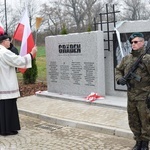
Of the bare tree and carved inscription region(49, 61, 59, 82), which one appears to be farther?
the bare tree

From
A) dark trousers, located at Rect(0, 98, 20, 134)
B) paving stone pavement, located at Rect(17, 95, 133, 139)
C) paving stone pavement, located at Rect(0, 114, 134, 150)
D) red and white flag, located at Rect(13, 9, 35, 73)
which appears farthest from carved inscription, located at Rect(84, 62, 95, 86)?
dark trousers, located at Rect(0, 98, 20, 134)

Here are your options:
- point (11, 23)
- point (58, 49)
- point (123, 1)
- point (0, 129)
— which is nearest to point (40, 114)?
point (0, 129)

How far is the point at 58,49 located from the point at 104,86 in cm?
203

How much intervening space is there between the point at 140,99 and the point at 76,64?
4722 mm

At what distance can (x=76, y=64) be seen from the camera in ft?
31.1

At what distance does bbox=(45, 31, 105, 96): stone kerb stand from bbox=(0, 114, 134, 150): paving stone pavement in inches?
93.8

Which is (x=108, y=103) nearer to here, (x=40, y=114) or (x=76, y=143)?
(x=40, y=114)

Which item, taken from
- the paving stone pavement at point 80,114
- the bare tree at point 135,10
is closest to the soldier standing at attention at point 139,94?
the paving stone pavement at point 80,114

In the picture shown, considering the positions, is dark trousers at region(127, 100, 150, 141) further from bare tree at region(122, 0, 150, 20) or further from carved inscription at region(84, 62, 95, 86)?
bare tree at region(122, 0, 150, 20)

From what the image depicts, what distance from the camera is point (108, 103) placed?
810cm

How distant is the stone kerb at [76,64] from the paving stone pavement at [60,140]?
238 centimetres

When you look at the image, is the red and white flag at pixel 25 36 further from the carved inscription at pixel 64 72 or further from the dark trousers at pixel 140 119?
the dark trousers at pixel 140 119

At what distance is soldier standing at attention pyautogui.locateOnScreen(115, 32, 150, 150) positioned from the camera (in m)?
4.87

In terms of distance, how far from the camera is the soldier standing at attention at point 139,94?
4867 millimetres
